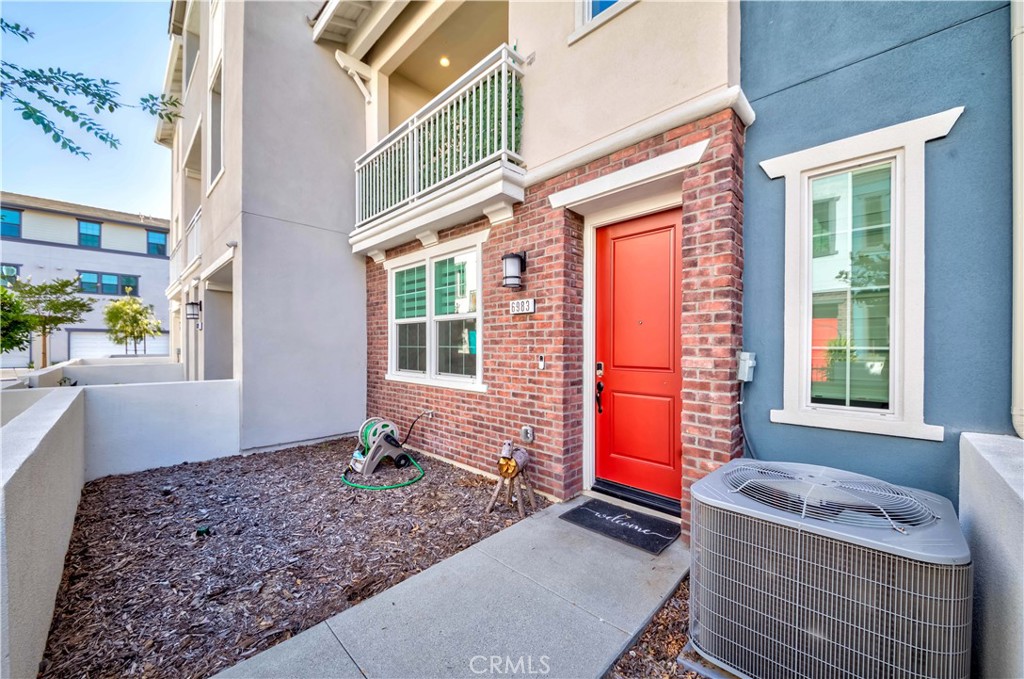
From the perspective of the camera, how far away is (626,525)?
3.29 m

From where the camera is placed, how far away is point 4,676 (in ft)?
4.81

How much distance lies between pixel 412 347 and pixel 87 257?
78.2ft

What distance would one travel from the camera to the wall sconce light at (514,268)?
3996 mm

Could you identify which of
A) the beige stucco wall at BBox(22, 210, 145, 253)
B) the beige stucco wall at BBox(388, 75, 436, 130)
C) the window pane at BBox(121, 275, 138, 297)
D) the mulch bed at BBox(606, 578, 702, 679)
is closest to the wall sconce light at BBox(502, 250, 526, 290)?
the mulch bed at BBox(606, 578, 702, 679)

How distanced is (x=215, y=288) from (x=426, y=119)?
19.0 ft

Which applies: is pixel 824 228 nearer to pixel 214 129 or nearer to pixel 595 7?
pixel 595 7

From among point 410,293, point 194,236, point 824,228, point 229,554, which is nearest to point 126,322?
point 194,236

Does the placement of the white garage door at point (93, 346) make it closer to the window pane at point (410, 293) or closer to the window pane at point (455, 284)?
the window pane at point (410, 293)

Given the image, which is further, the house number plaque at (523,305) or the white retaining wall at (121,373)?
the white retaining wall at (121,373)

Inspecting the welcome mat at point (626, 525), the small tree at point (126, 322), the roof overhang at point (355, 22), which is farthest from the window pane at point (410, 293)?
the small tree at point (126, 322)

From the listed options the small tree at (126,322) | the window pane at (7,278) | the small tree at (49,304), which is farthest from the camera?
the small tree at (126,322)

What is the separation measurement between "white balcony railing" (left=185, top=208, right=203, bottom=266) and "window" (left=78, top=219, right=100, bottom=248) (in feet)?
51.5

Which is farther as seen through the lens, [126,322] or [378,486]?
[126,322]

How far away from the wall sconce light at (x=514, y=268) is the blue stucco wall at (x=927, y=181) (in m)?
1.95
